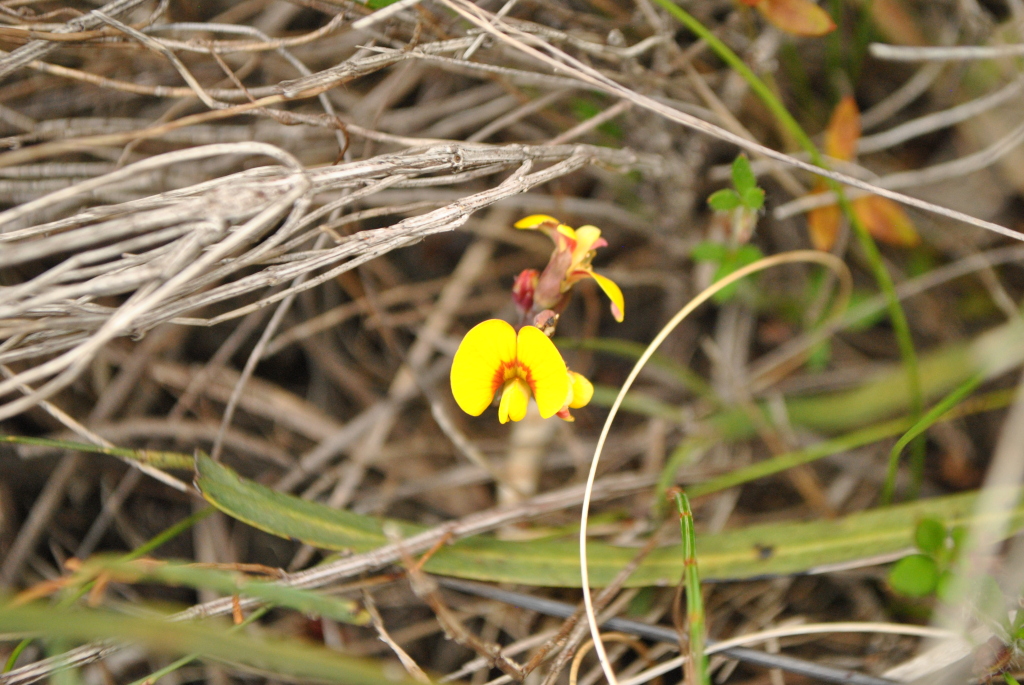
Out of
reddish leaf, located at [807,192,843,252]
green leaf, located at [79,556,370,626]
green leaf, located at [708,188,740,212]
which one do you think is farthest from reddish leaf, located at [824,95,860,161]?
green leaf, located at [79,556,370,626]

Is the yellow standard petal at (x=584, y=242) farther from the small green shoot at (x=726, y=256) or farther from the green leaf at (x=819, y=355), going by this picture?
the green leaf at (x=819, y=355)

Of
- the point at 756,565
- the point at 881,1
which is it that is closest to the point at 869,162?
the point at 881,1

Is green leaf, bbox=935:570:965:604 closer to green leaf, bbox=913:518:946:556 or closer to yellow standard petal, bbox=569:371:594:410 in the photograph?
green leaf, bbox=913:518:946:556

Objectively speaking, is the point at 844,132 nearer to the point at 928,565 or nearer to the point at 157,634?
the point at 928,565

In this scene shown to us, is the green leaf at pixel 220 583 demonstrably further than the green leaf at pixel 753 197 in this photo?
No

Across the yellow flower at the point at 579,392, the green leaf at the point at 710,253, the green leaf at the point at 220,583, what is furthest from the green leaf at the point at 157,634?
the green leaf at the point at 710,253

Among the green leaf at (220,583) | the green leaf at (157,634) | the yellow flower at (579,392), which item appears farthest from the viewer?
the yellow flower at (579,392)

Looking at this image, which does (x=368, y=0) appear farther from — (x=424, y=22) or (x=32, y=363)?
(x=32, y=363)
